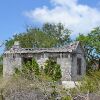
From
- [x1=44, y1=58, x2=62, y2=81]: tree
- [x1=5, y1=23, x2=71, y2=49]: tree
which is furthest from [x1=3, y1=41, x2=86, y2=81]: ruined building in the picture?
[x1=5, y1=23, x2=71, y2=49]: tree

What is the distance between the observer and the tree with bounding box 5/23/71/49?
177ft

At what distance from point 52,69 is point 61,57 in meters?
2.08

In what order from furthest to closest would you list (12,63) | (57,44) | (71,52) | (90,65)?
(57,44) < (90,65) < (12,63) < (71,52)

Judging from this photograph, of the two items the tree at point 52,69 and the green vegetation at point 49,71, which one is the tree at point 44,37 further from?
the tree at point 52,69

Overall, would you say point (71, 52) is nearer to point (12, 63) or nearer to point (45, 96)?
point (12, 63)

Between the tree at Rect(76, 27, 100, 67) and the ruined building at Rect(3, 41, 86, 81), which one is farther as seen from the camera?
the tree at Rect(76, 27, 100, 67)

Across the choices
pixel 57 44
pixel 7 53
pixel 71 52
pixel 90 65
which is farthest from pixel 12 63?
pixel 57 44

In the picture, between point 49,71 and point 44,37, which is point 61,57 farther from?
point 44,37

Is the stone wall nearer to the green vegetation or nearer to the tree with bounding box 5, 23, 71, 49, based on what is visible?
the green vegetation

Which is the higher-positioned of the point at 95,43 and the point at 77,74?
the point at 95,43

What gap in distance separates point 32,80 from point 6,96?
1.73 metres

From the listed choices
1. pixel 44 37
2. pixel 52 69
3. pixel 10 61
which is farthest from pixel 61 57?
pixel 44 37

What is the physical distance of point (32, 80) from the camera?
20.9 m

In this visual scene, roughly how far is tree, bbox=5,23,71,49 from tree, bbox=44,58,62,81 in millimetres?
13362
